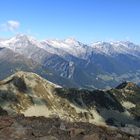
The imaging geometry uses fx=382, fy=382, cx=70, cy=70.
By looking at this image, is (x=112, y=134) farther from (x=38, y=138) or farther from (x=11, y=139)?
(x=11, y=139)

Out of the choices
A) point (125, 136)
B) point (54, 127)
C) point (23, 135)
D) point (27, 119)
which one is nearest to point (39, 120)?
point (27, 119)

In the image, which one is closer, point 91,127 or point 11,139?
point 11,139

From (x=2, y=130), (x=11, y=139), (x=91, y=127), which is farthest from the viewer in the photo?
(x=91, y=127)

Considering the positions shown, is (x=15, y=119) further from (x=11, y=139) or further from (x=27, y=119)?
(x=11, y=139)

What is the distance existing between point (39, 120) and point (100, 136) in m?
11.5

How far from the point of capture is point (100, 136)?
145 ft

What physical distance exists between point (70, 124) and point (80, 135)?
252 inches

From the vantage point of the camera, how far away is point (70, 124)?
50750 millimetres

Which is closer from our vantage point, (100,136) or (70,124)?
(100,136)

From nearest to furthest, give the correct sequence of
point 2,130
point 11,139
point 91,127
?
1. point 11,139
2. point 2,130
3. point 91,127

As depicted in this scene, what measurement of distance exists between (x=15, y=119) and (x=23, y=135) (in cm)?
774

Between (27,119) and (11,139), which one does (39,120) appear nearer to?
(27,119)

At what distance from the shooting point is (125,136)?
4700cm

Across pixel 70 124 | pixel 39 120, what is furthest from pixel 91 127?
pixel 39 120
